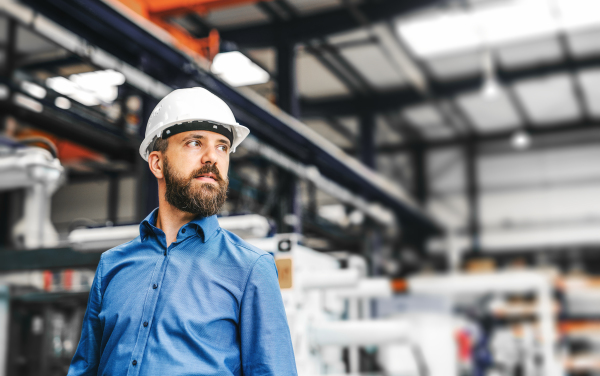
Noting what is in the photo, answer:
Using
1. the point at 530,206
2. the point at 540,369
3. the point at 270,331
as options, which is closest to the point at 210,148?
the point at 270,331

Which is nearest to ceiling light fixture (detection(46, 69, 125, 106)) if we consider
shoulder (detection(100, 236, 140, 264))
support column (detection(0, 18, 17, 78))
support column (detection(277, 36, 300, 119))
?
support column (detection(0, 18, 17, 78))

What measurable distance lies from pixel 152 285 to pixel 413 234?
1246 cm

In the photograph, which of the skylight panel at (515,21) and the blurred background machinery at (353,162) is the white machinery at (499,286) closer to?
the blurred background machinery at (353,162)

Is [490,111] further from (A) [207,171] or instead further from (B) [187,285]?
(B) [187,285]

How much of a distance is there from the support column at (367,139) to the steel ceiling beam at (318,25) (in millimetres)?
Result: 3363

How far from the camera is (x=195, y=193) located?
1.51m

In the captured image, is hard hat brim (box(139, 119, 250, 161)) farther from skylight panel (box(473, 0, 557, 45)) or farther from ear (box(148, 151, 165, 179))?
skylight panel (box(473, 0, 557, 45))

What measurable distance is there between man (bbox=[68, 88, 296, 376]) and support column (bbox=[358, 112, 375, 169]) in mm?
8438

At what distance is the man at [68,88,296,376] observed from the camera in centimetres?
139

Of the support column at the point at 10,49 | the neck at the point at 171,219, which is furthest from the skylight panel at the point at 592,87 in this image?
the neck at the point at 171,219

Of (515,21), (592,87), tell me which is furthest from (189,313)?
(592,87)

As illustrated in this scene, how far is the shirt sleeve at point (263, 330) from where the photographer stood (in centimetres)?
138

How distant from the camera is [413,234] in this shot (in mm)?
13547

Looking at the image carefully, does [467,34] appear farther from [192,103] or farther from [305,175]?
[192,103]
